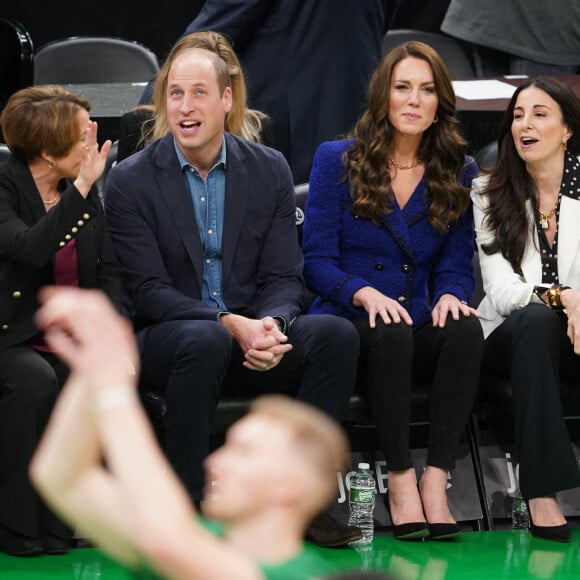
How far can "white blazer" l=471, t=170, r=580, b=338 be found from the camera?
14.7ft

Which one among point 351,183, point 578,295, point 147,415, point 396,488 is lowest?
point 396,488

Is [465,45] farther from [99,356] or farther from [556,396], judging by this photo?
[99,356]

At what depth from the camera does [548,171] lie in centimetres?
473

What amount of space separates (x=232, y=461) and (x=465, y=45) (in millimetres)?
6346

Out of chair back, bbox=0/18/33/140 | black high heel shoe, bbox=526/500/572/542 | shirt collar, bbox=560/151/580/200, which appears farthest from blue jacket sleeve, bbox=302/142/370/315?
chair back, bbox=0/18/33/140

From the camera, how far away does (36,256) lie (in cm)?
391

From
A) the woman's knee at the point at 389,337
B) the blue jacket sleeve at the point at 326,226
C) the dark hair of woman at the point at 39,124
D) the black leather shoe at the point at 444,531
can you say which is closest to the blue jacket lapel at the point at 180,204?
the dark hair of woman at the point at 39,124

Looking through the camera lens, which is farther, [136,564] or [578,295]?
[578,295]

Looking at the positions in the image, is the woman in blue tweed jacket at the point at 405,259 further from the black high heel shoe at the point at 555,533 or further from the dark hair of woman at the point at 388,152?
the black high heel shoe at the point at 555,533

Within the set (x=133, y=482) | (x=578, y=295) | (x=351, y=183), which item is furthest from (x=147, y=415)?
(x=133, y=482)

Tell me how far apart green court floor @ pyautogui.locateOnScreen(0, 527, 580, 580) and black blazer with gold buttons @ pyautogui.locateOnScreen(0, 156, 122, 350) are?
669mm

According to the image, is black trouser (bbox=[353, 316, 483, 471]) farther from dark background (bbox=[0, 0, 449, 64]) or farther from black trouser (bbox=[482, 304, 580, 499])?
dark background (bbox=[0, 0, 449, 64])

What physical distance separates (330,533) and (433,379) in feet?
2.07

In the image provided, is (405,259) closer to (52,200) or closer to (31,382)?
(52,200)
